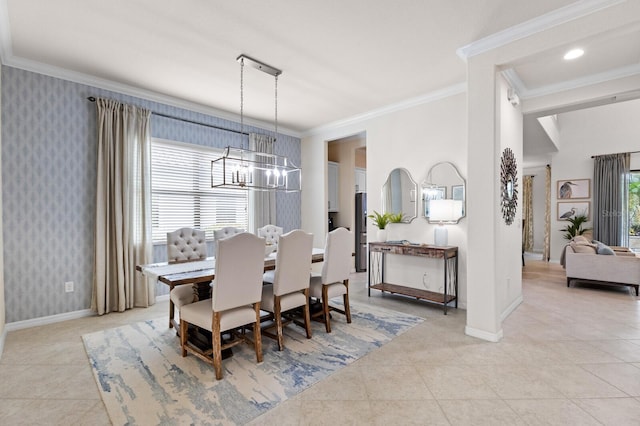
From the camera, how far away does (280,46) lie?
9.68ft

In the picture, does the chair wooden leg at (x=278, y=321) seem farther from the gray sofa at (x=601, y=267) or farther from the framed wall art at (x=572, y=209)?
the framed wall art at (x=572, y=209)

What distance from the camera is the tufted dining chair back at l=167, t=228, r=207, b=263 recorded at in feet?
10.9

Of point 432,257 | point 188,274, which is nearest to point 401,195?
point 432,257

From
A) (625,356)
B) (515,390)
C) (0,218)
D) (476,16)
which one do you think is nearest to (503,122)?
(476,16)

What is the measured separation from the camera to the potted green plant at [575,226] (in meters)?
7.02

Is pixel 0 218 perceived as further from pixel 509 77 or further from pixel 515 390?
pixel 509 77

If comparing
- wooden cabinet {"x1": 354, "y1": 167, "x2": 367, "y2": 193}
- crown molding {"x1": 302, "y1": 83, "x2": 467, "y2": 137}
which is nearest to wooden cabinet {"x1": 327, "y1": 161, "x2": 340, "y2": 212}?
wooden cabinet {"x1": 354, "y1": 167, "x2": 367, "y2": 193}

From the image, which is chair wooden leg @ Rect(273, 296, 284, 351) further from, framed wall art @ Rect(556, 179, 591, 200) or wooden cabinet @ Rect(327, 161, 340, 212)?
framed wall art @ Rect(556, 179, 591, 200)

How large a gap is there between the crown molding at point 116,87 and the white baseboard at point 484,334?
14.3 ft

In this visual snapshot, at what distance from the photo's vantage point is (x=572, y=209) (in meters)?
7.28

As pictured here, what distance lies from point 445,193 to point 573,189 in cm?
535

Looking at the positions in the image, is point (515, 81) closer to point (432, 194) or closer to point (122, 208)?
point (432, 194)

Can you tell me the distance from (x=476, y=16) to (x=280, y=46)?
5.58 feet

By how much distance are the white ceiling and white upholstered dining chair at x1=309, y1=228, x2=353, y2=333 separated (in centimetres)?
183
